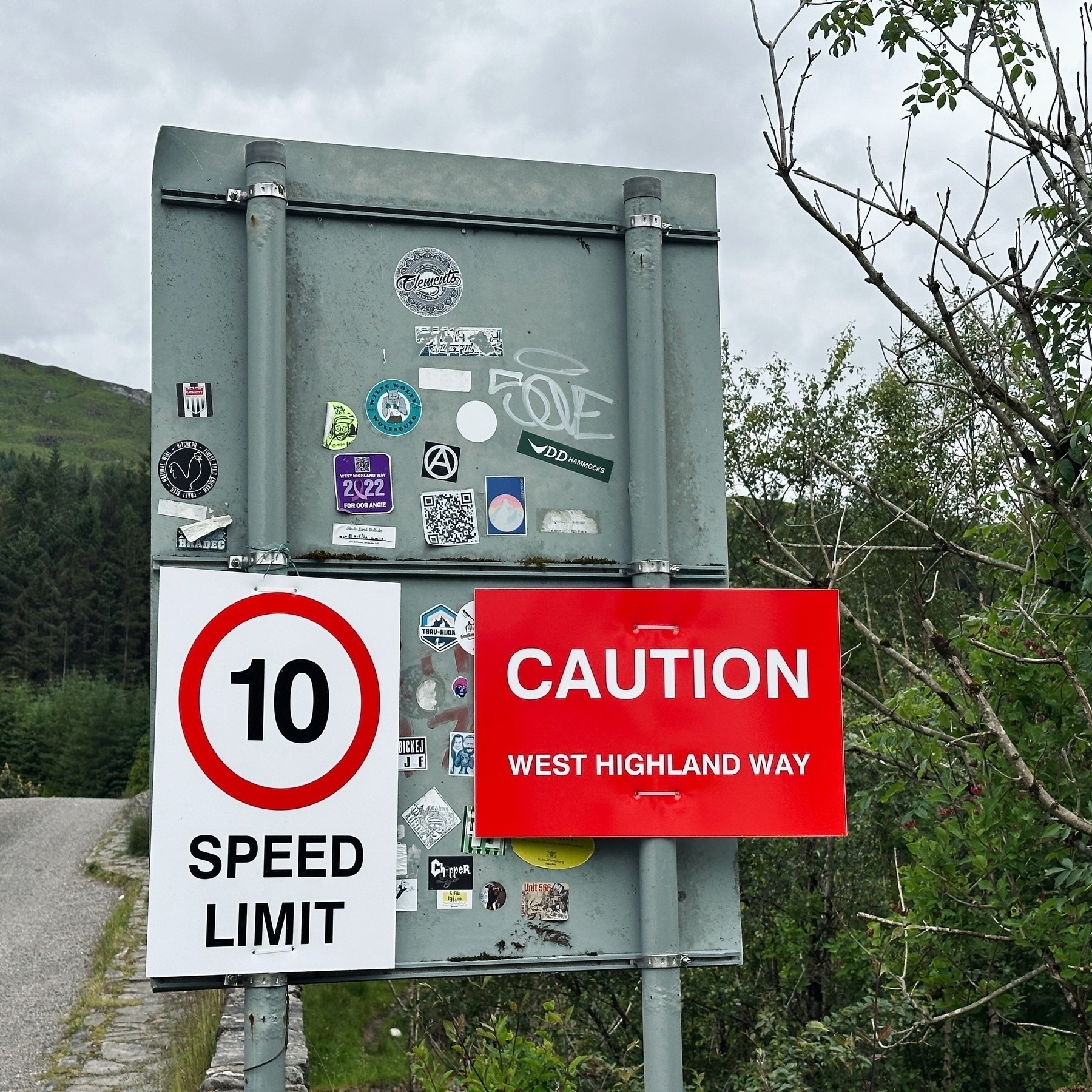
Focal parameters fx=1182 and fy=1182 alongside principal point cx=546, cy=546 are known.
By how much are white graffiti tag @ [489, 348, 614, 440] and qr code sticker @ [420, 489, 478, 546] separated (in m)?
0.25

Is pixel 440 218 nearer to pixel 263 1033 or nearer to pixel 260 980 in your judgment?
pixel 260 980

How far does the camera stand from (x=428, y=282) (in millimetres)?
2891

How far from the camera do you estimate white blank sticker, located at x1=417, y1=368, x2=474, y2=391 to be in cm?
287

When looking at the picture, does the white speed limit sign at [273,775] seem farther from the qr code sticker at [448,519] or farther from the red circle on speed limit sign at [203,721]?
the qr code sticker at [448,519]

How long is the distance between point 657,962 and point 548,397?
138cm

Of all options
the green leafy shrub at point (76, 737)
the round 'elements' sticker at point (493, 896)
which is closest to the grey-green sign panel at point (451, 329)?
the round 'elements' sticker at point (493, 896)

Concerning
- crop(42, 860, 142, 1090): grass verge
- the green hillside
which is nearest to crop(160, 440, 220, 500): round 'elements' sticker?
crop(42, 860, 142, 1090): grass verge

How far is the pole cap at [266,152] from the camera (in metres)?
2.72

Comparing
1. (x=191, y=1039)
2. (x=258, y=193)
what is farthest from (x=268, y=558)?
(x=191, y=1039)

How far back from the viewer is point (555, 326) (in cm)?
296

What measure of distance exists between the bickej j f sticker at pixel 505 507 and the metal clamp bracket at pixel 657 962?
1051 mm

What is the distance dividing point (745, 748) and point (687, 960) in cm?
53

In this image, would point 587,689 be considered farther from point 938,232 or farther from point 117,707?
point 117,707

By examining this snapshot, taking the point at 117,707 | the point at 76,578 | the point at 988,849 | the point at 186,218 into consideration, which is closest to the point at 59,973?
the point at 988,849
